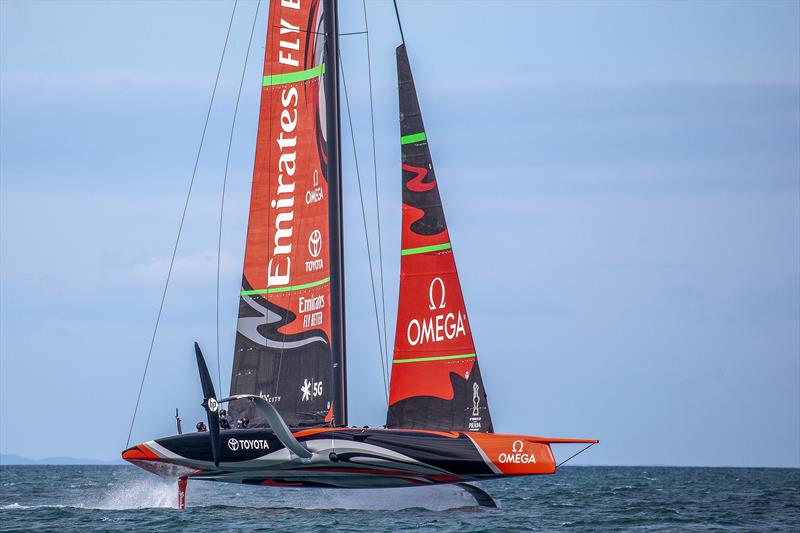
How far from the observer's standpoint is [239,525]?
20625 mm

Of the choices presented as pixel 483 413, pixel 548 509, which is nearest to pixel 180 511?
pixel 483 413

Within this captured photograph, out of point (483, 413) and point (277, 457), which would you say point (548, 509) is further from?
point (277, 457)

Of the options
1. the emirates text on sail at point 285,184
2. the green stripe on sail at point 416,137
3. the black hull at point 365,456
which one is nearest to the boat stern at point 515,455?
the black hull at point 365,456

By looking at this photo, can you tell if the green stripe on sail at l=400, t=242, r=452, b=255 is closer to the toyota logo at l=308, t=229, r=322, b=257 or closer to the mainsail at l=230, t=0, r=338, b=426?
the mainsail at l=230, t=0, r=338, b=426

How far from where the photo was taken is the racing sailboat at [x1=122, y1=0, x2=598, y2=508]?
21.1 metres

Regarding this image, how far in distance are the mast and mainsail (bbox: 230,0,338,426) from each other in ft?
0.33

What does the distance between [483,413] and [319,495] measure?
19.0 ft

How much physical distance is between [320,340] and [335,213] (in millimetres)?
2342

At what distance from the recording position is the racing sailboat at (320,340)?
69.2 ft

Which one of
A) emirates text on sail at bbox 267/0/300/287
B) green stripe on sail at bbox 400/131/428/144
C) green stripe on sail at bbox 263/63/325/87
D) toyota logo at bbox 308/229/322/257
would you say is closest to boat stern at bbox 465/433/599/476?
toyota logo at bbox 308/229/322/257

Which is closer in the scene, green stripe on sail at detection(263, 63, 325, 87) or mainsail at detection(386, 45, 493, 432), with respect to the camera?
mainsail at detection(386, 45, 493, 432)

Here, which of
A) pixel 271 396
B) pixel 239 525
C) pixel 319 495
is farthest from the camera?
pixel 319 495

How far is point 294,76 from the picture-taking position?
2400 centimetres

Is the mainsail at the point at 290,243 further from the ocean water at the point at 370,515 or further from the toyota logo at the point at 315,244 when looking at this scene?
the ocean water at the point at 370,515
